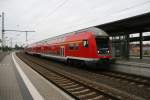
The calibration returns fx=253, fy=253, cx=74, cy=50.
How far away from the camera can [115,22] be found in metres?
18.9

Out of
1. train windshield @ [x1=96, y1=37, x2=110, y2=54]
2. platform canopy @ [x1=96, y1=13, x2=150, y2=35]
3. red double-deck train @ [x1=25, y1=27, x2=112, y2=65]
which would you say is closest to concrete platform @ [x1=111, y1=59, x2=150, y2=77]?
red double-deck train @ [x1=25, y1=27, x2=112, y2=65]

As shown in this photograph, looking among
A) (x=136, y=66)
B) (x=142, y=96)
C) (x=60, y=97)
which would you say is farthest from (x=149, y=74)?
(x=60, y=97)

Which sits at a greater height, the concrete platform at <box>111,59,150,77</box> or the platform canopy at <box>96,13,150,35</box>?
the platform canopy at <box>96,13,150,35</box>

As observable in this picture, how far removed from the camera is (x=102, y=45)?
1911cm

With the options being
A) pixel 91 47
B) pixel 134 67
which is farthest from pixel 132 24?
pixel 134 67

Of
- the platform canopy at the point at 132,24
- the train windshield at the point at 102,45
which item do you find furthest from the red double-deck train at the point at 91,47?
the platform canopy at the point at 132,24

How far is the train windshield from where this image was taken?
18861 millimetres

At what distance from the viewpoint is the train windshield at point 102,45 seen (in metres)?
18.9

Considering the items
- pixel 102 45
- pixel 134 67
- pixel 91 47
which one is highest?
pixel 102 45

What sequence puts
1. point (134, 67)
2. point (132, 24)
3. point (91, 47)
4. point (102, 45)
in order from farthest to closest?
point (132, 24)
point (102, 45)
point (91, 47)
point (134, 67)

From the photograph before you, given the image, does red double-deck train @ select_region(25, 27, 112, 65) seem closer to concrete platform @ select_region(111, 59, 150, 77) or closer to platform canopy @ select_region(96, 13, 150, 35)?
concrete platform @ select_region(111, 59, 150, 77)

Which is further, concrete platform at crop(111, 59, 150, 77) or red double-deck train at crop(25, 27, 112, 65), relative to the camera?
red double-deck train at crop(25, 27, 112, 65)

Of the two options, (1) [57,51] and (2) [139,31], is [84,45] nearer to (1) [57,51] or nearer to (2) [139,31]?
(2) [139,31]

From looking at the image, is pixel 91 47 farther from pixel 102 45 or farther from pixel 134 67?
pixel 134 67
